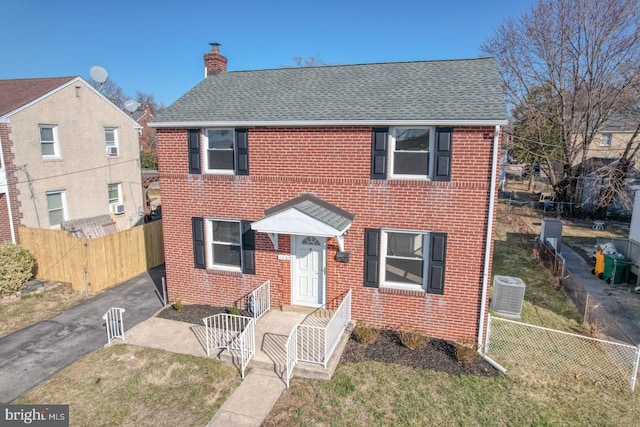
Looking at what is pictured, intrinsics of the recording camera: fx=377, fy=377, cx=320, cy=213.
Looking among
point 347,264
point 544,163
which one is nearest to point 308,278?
point 347,264

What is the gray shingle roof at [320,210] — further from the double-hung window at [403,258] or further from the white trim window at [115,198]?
the white trim window at [115,198]

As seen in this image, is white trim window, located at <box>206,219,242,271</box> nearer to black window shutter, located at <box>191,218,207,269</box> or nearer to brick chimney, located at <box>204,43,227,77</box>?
black window shutter, located at <box>191,218,207,269</box>

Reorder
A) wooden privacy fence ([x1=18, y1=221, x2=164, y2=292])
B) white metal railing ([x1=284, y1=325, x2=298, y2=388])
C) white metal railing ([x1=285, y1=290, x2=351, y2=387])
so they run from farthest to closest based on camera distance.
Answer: wooden privacy fence ([x1=18, y1=221, x2=164, y2=292])
white metal railing ([x1=285, y1=290, x2=351, y2=387])
white metal railing ([x1=284, y1=325, x2=298, y2=388])

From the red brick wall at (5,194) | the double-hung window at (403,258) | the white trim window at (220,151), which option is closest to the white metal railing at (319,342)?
the double-hung window at (403,258)

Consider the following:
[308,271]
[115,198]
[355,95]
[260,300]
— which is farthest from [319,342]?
[115,198]

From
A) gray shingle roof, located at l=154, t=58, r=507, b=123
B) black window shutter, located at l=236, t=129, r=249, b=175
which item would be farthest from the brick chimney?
black window shutter, located at l=236, t=129, r=249, b=175

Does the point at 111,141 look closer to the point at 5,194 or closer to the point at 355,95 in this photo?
the point at 5,194
